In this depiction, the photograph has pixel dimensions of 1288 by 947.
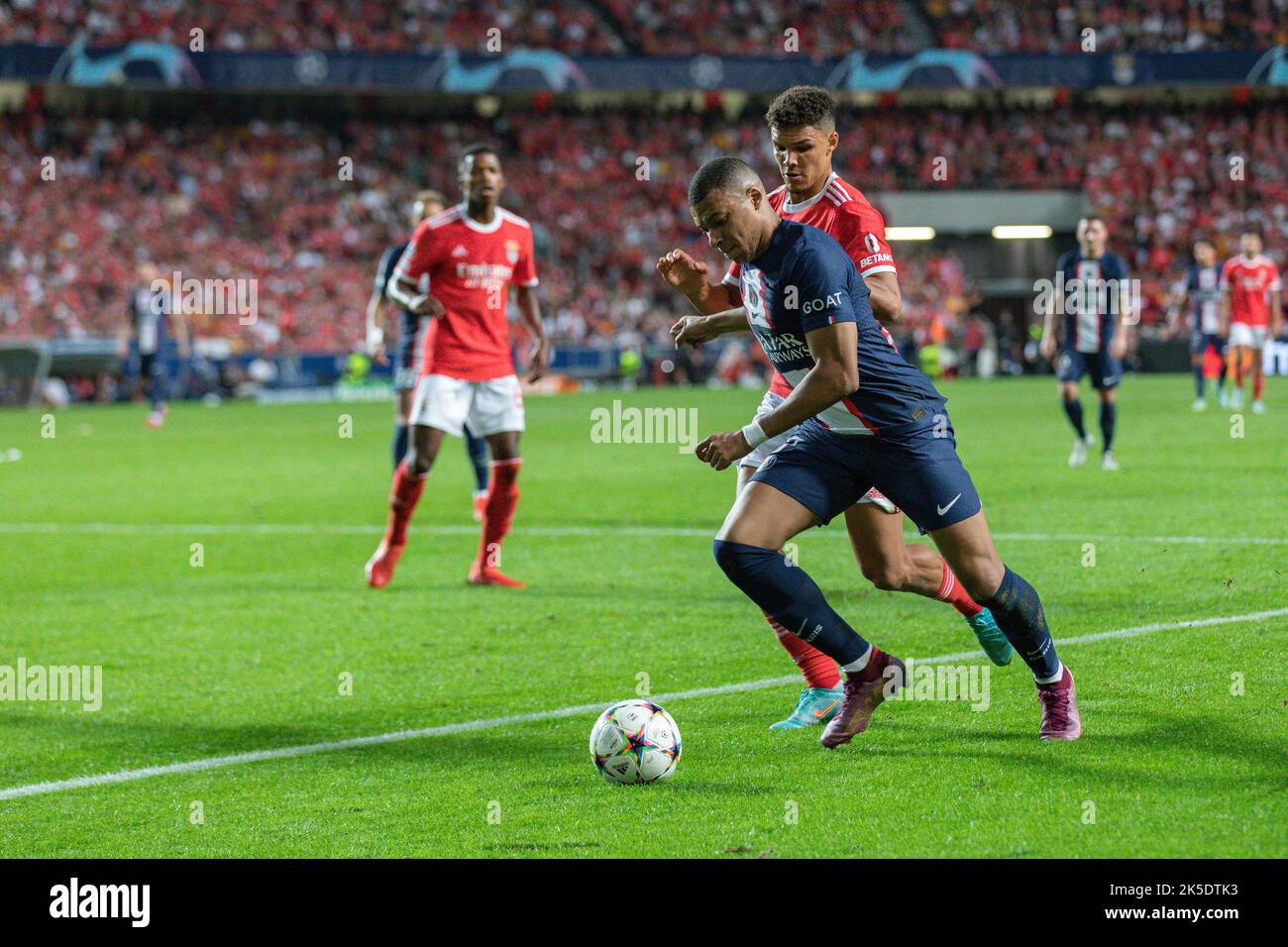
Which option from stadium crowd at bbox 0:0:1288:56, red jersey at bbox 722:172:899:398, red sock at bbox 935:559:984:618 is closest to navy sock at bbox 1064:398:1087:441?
red sock at bbox 935:559:984:618

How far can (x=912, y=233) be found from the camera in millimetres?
46750

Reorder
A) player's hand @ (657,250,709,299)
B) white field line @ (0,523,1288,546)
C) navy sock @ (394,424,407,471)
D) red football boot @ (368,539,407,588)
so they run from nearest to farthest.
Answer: player's hand @ (657,250,709,299) → red football boot @ (368,539,407,588) → white field line @ (0,523,1288,546) → navy sock @ (394,424,407,471)

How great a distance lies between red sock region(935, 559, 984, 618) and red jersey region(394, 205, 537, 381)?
421cm

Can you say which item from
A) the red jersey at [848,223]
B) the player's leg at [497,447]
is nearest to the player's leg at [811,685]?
the red jersey at [848,223]

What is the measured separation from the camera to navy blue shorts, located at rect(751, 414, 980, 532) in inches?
205

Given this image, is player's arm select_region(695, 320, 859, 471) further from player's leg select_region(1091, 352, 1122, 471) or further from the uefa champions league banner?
the uefa champions league banner

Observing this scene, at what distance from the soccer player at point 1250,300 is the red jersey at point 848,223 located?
55.0 ft

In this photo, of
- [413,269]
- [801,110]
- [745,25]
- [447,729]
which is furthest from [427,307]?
[745,25]

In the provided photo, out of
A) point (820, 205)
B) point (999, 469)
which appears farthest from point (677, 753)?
point (999, 469)

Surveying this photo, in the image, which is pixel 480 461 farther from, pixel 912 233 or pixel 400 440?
pixel 912 233

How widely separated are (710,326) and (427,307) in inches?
156

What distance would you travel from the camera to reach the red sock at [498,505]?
9.69 metres

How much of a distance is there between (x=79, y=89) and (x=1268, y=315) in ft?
102
